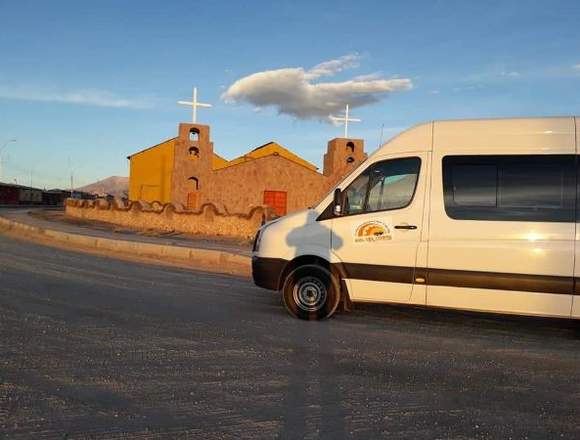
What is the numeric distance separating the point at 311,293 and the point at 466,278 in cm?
200

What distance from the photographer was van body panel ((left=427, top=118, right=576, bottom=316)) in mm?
5547

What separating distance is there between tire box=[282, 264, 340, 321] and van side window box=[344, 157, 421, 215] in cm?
92

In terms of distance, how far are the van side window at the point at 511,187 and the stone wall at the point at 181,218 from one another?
1496 cm

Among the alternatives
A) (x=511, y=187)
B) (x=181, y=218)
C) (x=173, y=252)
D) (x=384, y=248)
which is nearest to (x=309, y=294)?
(x=384, y=248)

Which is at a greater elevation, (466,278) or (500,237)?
(500,237)

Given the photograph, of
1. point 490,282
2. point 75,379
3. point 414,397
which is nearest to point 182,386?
point 75,379

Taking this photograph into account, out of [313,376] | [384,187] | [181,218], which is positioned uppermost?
[384,187]

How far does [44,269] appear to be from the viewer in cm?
1035

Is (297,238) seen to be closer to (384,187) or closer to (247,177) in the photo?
(384,187)

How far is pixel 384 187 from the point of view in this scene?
6.27 metres

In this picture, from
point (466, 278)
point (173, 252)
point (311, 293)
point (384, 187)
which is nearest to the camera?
point (466, 278)

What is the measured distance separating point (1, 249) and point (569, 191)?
46.0ft

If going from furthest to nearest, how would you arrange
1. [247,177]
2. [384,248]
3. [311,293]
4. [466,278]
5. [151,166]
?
[151,166], [247,177], [311,293], [384,248], [466,278]

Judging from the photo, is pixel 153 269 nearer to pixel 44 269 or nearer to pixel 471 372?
pixel 44 269
